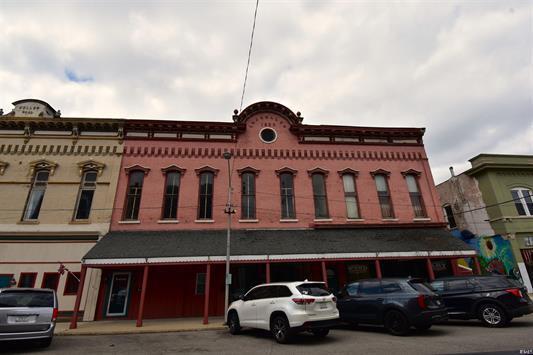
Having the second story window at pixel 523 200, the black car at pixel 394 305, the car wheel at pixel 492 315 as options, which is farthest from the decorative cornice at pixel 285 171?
the second story window at pixel 523 200

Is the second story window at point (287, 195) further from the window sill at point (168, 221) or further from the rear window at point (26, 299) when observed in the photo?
the rear window at point (26, 299)

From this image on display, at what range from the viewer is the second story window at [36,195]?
47.7 feet

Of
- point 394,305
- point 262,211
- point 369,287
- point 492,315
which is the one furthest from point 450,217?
point 394,305

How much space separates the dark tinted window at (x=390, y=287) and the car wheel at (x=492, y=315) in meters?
3.11

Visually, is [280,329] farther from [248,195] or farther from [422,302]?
[248,195]

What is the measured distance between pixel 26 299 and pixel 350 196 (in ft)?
49.5

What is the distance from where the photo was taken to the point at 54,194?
1484cm

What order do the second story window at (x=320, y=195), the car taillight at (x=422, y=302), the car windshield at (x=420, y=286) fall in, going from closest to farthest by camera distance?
the car taillight at (x=422, y=302), the car windshield at (x=420, y=286), the second story window at (x=320, y=195)

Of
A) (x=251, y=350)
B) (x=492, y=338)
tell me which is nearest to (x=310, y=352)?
(x=251, y=350)

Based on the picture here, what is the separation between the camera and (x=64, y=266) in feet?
43.7

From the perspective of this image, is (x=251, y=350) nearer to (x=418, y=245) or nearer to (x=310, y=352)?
(x=310, y=352)

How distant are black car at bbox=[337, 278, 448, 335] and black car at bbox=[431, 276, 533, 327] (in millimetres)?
1739

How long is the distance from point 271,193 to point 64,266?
35.9ft

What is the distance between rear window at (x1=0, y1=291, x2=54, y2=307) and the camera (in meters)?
7.31
